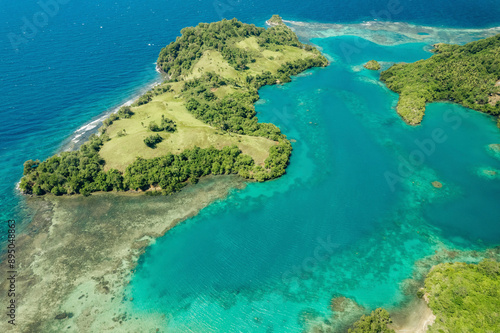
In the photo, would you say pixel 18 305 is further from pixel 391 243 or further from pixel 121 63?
pixel 121 63

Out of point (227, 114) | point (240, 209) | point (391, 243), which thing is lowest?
point (391, 243)

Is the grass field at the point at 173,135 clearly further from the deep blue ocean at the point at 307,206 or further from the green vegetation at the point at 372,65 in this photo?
the green vegetation at the point at 372,65

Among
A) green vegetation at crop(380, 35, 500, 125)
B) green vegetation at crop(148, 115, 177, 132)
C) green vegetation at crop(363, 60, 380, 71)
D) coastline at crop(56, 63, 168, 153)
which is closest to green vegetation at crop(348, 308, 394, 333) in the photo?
green vegetation at crop(148, 115, 177, 132)

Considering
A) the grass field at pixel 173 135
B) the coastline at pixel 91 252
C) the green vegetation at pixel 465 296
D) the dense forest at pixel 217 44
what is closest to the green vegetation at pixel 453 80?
the dense forest at pixel 217 44

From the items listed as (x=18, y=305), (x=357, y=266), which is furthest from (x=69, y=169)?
(x=357, y=266)

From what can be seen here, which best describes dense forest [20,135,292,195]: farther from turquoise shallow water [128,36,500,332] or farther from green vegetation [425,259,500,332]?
green vegetation [425,259,500,332]

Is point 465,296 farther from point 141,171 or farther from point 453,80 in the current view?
point 453,80
